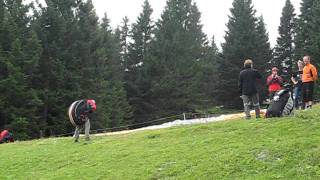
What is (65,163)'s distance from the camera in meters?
15.9

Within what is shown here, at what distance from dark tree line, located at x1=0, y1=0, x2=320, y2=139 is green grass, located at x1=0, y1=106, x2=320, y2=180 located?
94.2 feet

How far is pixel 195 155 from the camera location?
43.9ft

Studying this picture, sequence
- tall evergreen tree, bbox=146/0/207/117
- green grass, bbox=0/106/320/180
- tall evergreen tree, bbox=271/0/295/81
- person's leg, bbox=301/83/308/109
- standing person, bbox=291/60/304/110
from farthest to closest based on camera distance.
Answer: tall evergreen tree, bbox=271/0/295/81 < tall evergreen tree, bbox=146/0/207/117 < standing person, bbox=291/60/304/110 < person's leg, bbox=301/83/308/109 < green grass, bbox=0/106/320/180

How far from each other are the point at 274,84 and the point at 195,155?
8.23 meters

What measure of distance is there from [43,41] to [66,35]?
3.20 m

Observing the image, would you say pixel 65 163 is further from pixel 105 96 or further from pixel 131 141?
pixel 105 96

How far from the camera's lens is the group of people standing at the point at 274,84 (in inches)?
695

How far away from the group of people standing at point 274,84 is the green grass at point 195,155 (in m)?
1.31

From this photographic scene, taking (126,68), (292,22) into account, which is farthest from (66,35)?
(292,22)

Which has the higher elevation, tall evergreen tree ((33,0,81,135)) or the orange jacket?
tall evergreen tree ((33,0,81,135))

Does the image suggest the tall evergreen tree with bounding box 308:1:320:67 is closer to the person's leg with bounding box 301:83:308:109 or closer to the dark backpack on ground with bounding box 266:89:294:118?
the person's leg with bounding box 301:83:308:109

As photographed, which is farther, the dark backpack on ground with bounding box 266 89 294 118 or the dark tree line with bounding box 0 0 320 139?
the dark tree line with bounding box 0 0 320 139

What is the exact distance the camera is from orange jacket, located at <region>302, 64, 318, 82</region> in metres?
19.4

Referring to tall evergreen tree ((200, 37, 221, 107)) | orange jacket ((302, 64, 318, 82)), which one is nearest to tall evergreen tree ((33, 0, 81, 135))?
tall evergreen tree ((200, 37, 221, 107))
